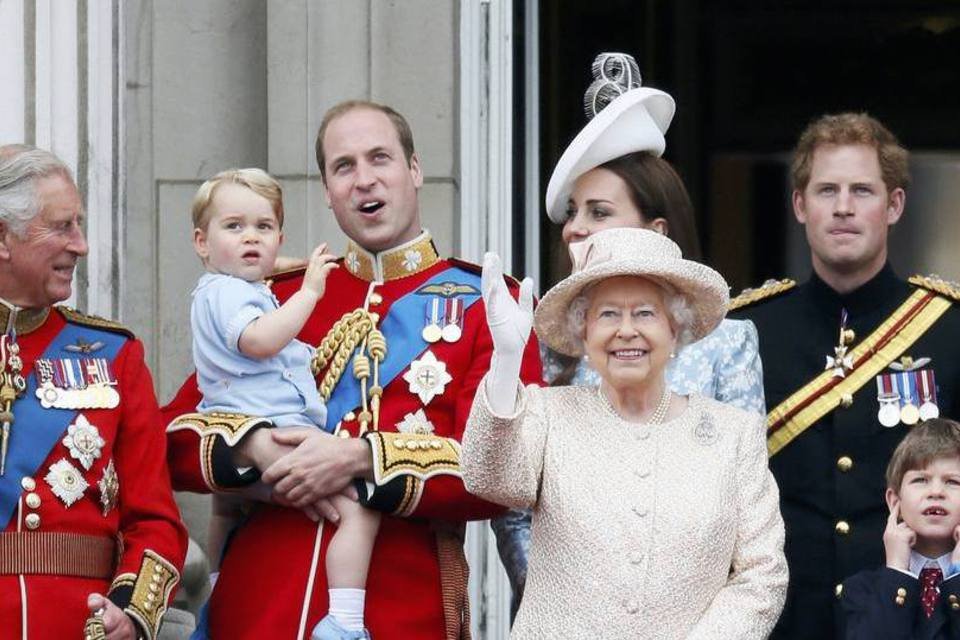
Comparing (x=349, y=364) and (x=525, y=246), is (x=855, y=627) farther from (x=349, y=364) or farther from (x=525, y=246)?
(x=525, y=246)

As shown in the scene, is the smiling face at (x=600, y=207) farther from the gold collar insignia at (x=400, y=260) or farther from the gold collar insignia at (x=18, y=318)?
the gold collar insignia at (x=18, y=318)

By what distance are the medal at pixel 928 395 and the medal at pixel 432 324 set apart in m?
1.08

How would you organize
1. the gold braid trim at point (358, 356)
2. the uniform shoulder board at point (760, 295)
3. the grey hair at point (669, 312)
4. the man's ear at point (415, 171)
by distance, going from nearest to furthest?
the grey hair at point (669, 312) < the gold braid trim at point (358, 356) < the man's ear at point (415, 171) < the uniform shoulder board at point (760, 295)

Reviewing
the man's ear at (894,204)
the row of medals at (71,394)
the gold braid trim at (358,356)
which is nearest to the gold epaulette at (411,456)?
the gold braid trim at (358,356)

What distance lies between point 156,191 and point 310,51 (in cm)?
58

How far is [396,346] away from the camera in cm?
642

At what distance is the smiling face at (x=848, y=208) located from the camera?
662cm

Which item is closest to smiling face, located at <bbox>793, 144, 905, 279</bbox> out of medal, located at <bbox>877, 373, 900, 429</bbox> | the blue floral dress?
medal, located at <bbox>877, 373, 900, 429</bbox>

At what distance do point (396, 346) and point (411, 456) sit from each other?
13.5 inches

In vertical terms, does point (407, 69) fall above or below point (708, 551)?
above

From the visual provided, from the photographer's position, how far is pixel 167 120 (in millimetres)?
8242

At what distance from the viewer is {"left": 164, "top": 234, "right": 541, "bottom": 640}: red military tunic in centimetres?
617

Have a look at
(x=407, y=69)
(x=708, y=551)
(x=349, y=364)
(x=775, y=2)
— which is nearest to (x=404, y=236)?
(x=349, y=364)

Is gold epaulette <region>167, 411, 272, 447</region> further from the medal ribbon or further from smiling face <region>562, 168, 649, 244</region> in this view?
the medal ribbon
